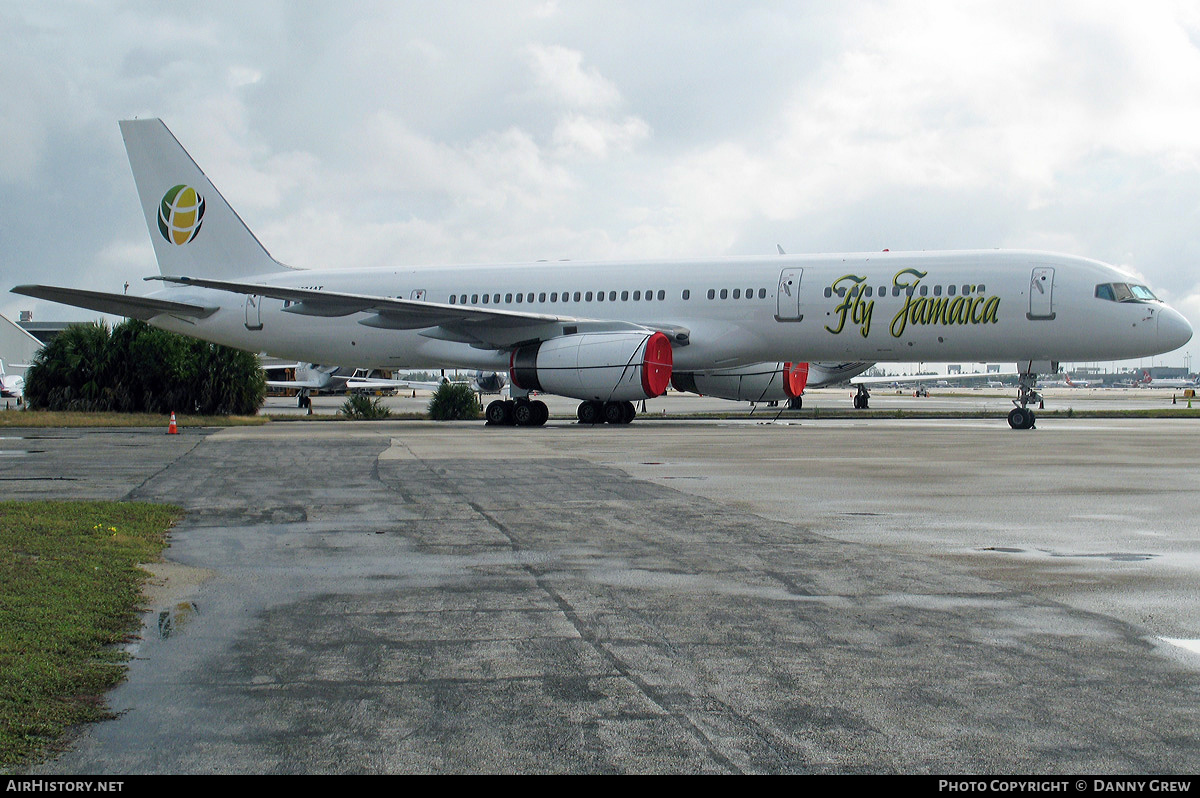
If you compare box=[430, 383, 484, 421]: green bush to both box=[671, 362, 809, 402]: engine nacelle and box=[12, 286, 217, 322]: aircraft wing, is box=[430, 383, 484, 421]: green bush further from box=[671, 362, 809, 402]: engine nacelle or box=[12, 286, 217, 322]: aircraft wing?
box=[671, 362, 809, 402]: engine nacelle

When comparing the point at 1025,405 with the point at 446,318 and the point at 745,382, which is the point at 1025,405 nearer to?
the point at 745,382

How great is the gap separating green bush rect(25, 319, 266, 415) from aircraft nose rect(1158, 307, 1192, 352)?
23.2m

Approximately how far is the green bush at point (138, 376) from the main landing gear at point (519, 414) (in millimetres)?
9437

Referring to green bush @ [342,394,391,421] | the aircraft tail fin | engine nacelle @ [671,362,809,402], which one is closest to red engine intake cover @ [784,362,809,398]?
engine nacelle @ [671,362,809,402]

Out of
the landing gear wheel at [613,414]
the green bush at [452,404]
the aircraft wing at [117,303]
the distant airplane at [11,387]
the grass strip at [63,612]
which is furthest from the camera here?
the distant airplane at [11,387]

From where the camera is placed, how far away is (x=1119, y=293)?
21.5m

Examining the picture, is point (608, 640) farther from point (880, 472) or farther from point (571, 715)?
point (880, 472)

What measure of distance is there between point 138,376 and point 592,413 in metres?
13.6

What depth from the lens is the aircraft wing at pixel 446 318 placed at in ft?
74.5

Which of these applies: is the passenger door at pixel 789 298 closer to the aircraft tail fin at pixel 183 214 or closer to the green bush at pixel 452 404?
the green bush at pixel 452 404

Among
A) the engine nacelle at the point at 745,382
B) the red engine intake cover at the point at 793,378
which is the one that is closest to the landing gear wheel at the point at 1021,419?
the red engine intake cover at the point at 793,378

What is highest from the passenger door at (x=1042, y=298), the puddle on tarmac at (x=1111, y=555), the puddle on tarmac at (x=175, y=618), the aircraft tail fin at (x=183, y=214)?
the aircraft tail fin at (x=183, y=214)

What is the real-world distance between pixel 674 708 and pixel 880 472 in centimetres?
941

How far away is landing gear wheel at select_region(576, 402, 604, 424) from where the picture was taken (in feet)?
84.8
